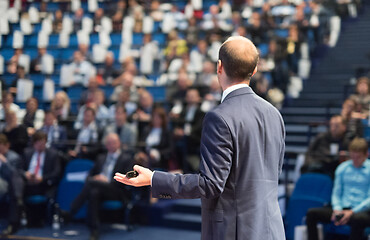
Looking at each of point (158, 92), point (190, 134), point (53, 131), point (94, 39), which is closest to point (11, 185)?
point (53, 131)

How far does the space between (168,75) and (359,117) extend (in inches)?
154

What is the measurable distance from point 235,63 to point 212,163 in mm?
382

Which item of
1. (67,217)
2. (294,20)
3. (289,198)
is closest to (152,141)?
(67,217)

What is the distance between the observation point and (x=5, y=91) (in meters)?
8.29

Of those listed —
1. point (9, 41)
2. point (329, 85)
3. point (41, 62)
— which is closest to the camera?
point (329, 85)

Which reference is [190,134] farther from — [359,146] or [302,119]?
[359,146]

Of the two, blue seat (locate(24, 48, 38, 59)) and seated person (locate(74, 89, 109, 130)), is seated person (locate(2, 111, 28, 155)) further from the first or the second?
blue seat (locate(24, 48, 38, 59))

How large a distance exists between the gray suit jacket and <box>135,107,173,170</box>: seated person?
4.41 m

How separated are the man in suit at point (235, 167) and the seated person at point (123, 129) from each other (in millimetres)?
4797

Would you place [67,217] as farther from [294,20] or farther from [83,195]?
[294,20]

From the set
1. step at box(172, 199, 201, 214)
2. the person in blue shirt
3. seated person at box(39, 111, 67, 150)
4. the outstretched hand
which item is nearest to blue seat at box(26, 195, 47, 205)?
seated person at box(39, 111, 67, 150)

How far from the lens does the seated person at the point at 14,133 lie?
7105 mm

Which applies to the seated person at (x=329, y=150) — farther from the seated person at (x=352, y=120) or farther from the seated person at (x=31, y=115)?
the seated person at (x=31, y=115)

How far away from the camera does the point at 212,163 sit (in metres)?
1.85
